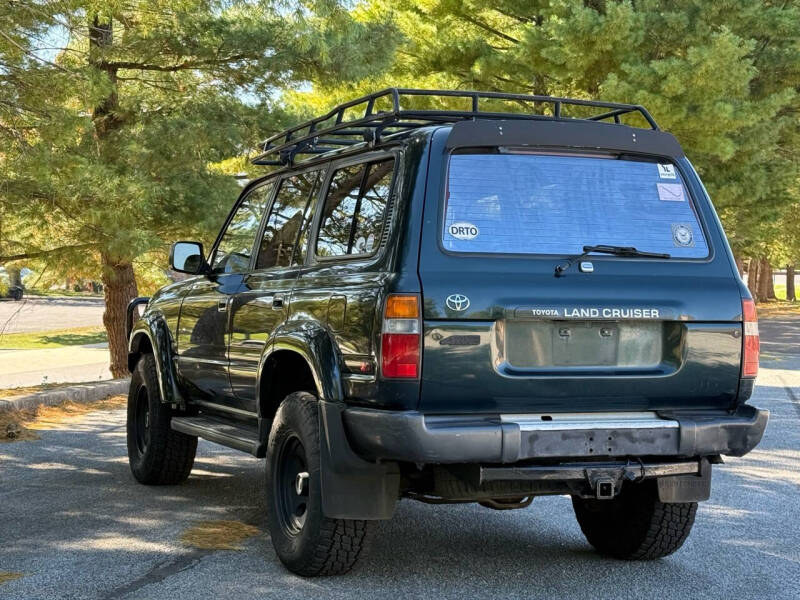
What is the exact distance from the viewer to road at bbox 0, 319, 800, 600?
508 centimetres

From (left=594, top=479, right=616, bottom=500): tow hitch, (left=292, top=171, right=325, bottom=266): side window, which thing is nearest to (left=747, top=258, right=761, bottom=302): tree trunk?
(left=292, top=171, right=325, bottom=266): side window

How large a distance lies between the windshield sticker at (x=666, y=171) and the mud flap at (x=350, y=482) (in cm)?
189

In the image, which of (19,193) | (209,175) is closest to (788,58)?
(209,175)

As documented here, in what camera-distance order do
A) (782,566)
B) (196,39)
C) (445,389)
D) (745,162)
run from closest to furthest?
(445,389), (782,566), (196,39), (745,162)

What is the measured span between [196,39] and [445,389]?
1027 cm

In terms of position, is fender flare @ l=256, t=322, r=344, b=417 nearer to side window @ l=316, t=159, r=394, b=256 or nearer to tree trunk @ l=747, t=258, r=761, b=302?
side window @ l=316, t=159, r=394, b=256

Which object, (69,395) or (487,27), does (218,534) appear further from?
(487,27)

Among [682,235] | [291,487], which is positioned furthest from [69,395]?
[682,235]

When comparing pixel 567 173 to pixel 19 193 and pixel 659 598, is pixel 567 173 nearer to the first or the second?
pixel 659 598

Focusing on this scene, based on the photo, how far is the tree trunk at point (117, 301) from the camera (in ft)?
51.1

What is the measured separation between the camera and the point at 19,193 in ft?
37.5

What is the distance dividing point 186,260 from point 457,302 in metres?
2.97

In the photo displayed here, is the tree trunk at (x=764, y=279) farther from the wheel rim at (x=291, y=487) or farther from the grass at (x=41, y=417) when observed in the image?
the wheel rim at (x=291, y=487)

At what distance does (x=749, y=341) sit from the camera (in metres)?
5.12
